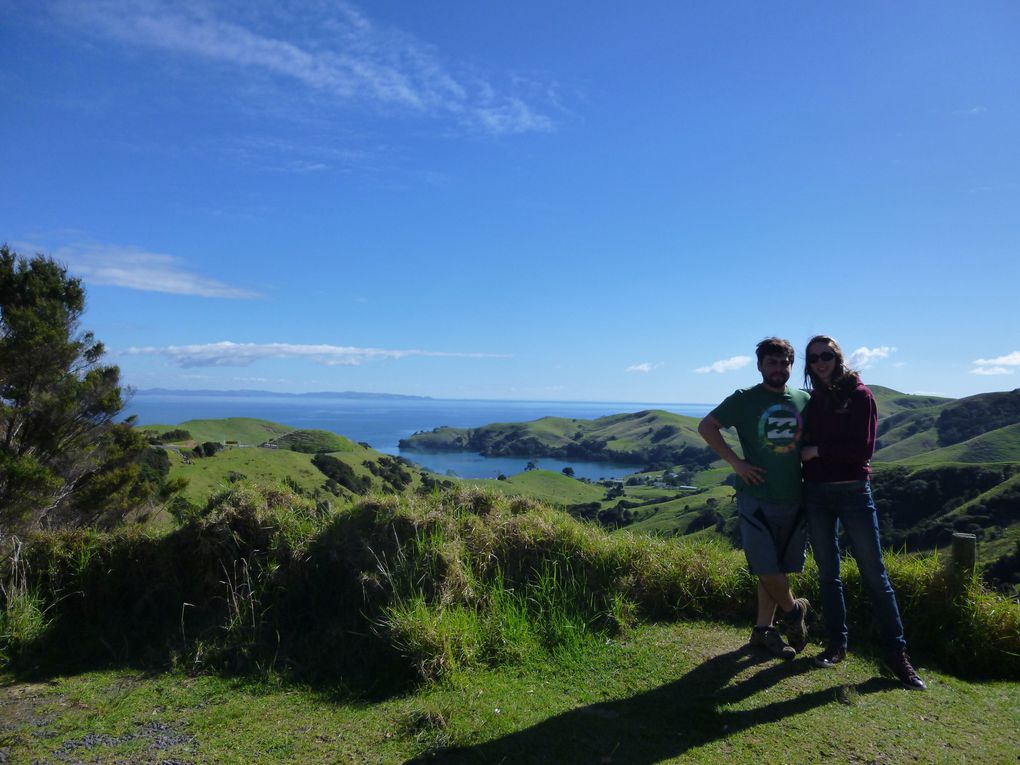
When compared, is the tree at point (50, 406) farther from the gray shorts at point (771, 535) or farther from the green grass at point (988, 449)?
the green grass at point (988, 449)

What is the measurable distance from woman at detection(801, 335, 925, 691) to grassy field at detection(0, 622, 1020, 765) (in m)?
0.27

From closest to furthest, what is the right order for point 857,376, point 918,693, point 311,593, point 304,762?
point 304,762, point 918,693, point 857,376, point 311,593

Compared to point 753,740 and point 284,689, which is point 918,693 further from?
point 284,689

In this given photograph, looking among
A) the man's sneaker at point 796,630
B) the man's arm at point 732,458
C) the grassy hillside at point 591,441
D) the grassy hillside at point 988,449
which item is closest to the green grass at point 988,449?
the grassy hillside at point 988,449

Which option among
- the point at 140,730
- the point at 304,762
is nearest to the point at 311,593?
the point at 140,730

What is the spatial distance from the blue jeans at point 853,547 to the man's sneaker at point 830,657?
39 millimetres

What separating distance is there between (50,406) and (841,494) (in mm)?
28074

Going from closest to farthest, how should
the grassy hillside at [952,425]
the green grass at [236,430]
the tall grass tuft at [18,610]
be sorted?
the tall grass tuft at [18,610] < the green grass at [236,430] < the grassy hillside at [952,425]

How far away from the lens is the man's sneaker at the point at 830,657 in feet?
13.8

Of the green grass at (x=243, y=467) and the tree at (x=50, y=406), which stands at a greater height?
the tree at (x=50, y=406)

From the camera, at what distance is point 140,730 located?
3621mm

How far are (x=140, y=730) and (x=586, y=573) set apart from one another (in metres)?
3.41

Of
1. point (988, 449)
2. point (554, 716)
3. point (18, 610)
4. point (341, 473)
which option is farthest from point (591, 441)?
point (554, 716)

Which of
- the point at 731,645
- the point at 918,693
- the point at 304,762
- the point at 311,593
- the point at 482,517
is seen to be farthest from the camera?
the point at 482,517
